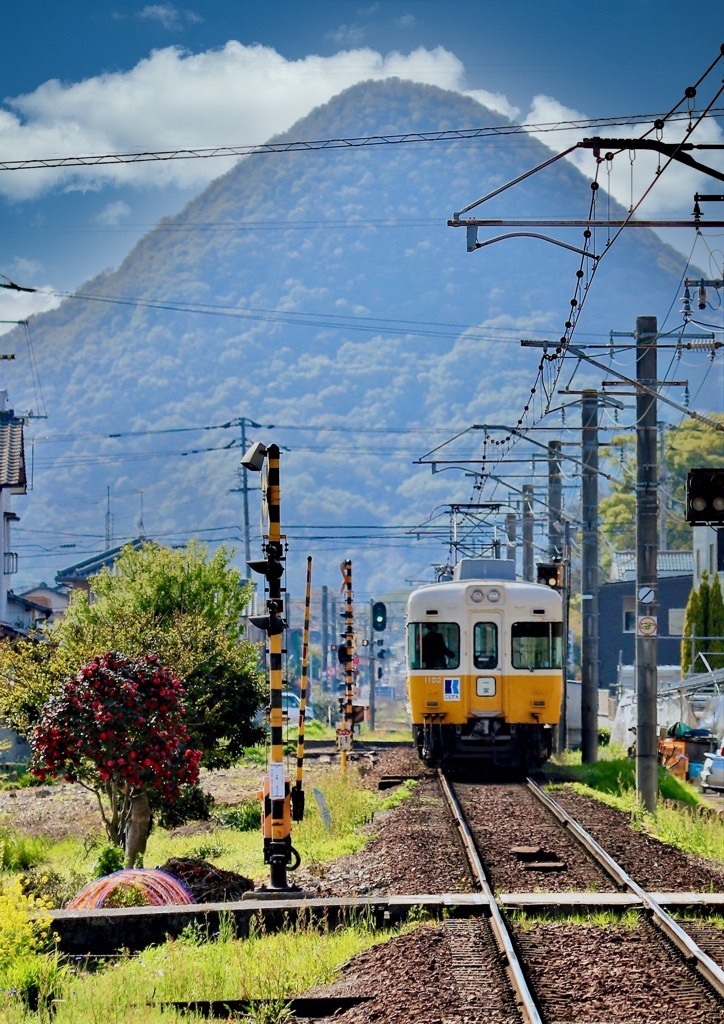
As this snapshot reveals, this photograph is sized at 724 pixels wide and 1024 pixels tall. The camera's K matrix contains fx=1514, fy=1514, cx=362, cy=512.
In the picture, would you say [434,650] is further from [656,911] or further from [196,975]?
[196,975]

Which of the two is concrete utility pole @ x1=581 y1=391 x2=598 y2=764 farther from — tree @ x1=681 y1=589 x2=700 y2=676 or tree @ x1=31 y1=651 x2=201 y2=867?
tree @ x1=681 y1=589 x2=700 y2=676

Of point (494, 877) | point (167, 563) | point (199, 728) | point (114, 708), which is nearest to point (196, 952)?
point (494, 877)

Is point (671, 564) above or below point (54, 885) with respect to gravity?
above

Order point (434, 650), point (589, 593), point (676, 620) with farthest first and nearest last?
point (676, 620)
point (589, 593)
point (434, 650)

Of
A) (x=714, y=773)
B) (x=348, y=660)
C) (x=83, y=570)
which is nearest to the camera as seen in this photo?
(x=714, y=773)

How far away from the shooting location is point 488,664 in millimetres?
24938

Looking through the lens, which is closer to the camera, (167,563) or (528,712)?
(528,712)

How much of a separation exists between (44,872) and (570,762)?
1421 centimetres

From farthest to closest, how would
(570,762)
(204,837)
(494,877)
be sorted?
(570,762), (204,837), (494,877)

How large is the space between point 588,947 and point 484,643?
14601 mm

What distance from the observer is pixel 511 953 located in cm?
994

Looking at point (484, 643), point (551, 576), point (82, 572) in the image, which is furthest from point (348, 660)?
point (82, 572)

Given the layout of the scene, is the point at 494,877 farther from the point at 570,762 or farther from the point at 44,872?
the point at 570,762

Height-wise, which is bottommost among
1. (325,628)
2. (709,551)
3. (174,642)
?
(174,642)
